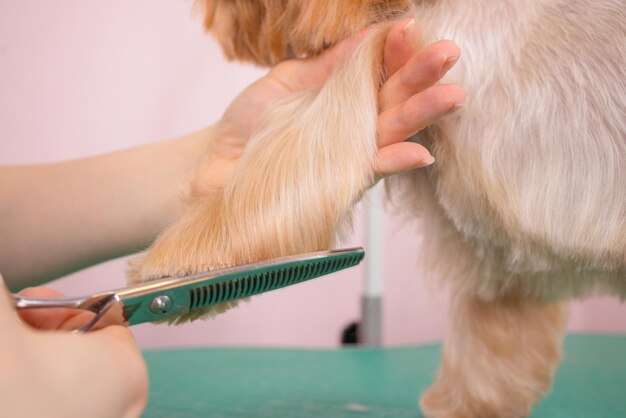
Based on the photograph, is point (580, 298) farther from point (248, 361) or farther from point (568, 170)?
point (248, 361)

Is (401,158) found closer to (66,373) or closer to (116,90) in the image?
(66,373)

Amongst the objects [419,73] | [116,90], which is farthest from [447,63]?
[116,90]

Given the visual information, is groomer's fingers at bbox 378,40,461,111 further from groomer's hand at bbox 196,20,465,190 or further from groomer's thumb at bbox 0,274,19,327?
groomer's thumb at bbox 0,274,19,327

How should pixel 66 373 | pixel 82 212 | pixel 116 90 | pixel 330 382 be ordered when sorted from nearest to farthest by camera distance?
pixel 66 373, pixel 82 212, pixel 330 382, pixel 116 90

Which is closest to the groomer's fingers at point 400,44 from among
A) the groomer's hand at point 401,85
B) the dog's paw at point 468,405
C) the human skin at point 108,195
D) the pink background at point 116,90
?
the groomer's hand at point 401,85

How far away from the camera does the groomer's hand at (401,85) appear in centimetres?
57

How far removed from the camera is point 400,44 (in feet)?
2.04

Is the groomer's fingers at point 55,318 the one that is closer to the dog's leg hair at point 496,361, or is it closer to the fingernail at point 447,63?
the fingernail at point 447,63

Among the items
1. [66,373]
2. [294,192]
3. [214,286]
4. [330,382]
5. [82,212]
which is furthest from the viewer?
[330,382]

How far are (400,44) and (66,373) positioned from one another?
392mm

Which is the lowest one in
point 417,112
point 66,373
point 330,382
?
point 330,382

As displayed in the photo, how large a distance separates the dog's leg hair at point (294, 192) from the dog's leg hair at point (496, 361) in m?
0.34

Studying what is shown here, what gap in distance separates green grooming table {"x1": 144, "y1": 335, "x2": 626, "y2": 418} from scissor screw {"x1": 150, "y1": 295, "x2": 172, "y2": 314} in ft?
1.39

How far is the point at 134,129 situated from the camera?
4.67ft
